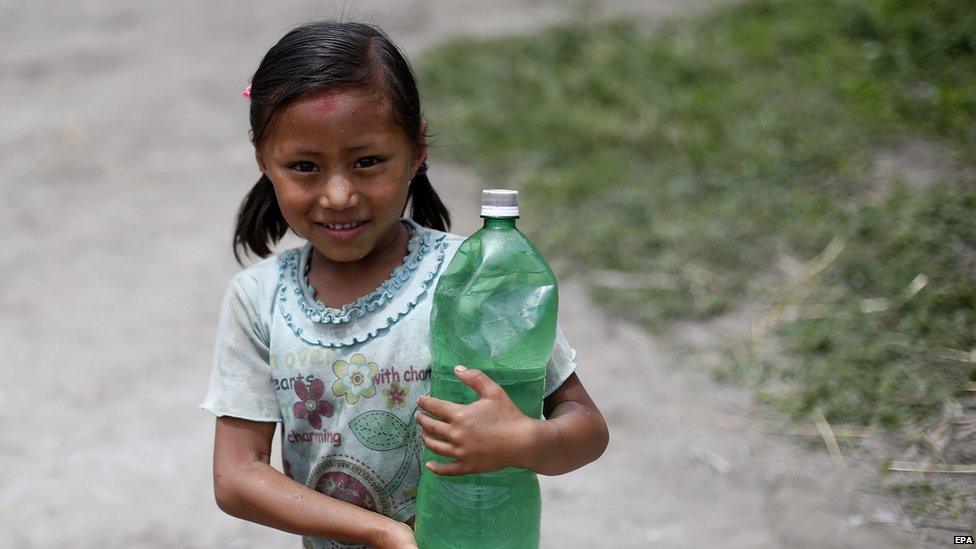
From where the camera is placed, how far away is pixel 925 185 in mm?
5062

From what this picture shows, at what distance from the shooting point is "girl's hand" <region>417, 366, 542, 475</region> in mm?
1623

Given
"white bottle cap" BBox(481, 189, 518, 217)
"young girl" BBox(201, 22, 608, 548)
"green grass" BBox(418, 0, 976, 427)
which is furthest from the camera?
"green grass" BBox(418, 0, 976, 427)

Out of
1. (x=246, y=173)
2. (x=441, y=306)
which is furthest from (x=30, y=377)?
A: (x=441, y=306)

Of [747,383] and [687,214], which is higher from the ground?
[687,214]

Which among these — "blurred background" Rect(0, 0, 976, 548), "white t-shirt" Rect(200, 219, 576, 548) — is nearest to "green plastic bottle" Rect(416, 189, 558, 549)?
"white t-shirt" Rect(200, 219, 576, 548)

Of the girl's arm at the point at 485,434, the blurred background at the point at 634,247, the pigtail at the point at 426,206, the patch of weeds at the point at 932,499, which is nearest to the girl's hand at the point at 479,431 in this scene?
the girl's arm at the point at 485,434

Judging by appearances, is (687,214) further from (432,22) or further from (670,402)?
(432,22)

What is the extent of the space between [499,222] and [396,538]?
0.56 m

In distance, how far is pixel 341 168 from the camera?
6.11 ft

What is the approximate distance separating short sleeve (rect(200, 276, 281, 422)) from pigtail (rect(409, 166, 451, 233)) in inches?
16.4

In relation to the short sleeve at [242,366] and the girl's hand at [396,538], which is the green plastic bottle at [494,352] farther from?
the short sleeve at [242,366]

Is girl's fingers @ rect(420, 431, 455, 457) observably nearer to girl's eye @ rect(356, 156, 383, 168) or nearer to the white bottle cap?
the white bottle cap

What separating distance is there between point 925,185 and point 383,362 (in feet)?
12.8

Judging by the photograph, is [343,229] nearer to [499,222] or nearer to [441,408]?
[499,222]
